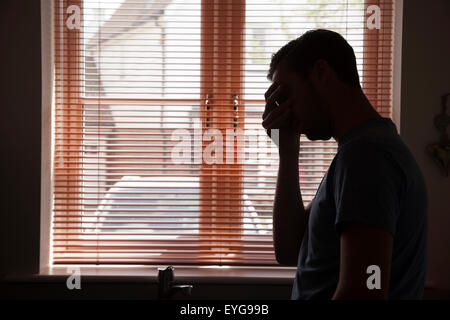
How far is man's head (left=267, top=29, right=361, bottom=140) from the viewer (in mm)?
797

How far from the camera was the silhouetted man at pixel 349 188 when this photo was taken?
1.98ft

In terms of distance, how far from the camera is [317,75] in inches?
31.7

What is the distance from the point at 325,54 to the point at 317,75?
46mm

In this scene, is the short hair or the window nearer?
the short hair

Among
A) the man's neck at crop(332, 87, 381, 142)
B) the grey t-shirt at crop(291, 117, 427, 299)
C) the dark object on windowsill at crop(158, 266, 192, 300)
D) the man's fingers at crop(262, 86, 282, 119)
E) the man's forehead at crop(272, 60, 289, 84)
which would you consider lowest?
the dark object on windowsill at crop(158, 266, 192, 300)

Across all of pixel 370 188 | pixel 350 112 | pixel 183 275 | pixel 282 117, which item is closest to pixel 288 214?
pixel 282 117
